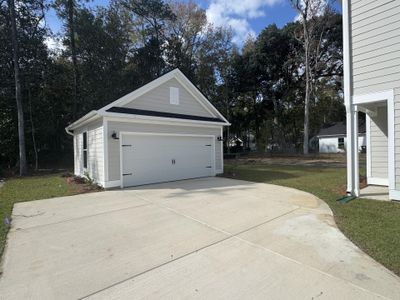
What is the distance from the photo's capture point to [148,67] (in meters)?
24.4

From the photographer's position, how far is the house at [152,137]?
8617 mm

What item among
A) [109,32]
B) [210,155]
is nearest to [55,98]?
[109,32]

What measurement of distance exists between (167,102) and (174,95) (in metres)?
0.54

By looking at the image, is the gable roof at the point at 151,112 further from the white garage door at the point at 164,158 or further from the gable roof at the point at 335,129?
the gable roof at the point at 335,129

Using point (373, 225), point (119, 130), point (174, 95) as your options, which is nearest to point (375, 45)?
point (373, 225)

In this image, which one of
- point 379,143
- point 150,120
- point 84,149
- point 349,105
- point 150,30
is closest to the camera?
point 349,105

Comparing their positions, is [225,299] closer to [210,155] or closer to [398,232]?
[398,232]

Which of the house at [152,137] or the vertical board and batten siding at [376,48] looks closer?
the vertical board and batten siding at [376,48]

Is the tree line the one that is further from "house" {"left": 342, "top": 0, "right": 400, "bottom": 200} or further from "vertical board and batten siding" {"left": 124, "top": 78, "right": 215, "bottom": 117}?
"house" {"left": 342, "top": 0, "right": 400, "bottom": 200}

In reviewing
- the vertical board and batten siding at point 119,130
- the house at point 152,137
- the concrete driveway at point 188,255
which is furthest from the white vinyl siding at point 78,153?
the concrete driveway at point 188,255

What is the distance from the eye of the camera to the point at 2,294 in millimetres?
2520

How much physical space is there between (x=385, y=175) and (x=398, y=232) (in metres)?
4.68

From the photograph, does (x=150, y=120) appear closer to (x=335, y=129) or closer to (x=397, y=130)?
(x=397, y=130)

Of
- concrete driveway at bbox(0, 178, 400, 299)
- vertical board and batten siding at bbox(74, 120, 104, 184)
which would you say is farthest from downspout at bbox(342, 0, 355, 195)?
vertical board and batten siding at bbox(74, 120, 104, 184)
